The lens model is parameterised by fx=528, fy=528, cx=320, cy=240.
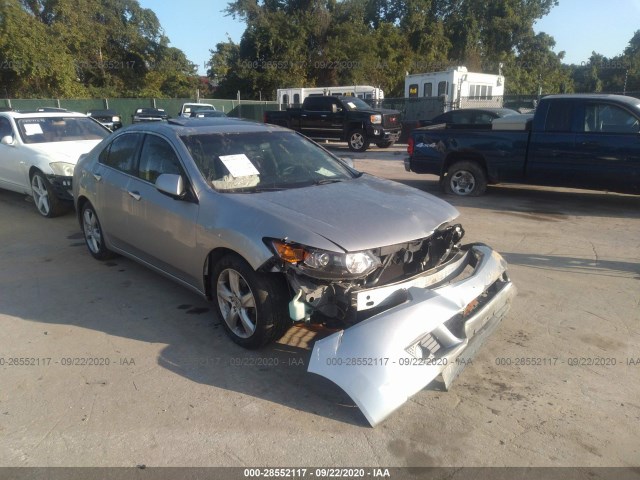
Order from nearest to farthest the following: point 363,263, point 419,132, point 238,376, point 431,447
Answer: point 431,447 < point 363,263 < point 238,376 < point 419,132

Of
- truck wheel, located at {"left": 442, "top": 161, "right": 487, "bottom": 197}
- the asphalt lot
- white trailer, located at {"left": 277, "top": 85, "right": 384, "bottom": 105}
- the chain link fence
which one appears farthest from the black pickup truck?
the asphalt lot

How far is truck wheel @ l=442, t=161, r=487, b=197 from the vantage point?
940 cm

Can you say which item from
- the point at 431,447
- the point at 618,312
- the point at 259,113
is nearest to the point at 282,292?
the point at 431,447

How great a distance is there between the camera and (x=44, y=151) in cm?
805

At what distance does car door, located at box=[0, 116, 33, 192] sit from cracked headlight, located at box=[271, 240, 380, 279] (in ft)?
21.5

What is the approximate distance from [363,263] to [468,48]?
48100mm

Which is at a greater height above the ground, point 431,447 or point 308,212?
point 308,212

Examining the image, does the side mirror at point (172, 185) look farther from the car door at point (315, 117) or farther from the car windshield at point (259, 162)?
the car door at point (315, 117)

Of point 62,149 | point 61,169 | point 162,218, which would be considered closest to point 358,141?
point 62,149

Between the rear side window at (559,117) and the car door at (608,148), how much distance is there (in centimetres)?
18

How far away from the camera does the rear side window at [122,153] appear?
511cm

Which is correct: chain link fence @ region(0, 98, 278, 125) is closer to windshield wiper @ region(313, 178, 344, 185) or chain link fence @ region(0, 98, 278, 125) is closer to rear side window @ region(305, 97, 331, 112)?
rear side window @ region(305, 97, 331, 112)

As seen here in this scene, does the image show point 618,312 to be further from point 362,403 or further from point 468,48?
point 468,48

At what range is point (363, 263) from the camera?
3.33m
